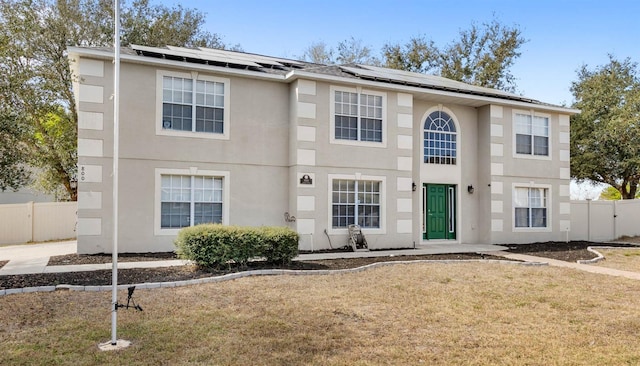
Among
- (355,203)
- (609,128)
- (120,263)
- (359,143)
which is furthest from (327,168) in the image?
Result: (609,128)

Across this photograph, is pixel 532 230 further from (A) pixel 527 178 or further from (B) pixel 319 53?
(B) pixel 319 53

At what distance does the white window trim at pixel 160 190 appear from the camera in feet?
39.1

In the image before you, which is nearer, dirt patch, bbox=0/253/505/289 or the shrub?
dirt patch, bbox=0/253/505/289

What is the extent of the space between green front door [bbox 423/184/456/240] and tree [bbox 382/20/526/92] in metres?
16.6

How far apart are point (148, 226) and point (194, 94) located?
3.81m

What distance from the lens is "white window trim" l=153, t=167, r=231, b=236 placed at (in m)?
11.9

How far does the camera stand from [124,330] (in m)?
5.34

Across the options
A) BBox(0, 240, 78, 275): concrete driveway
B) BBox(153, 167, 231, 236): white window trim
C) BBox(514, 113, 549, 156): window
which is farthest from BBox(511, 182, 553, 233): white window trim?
BBox(0, 240, 78, 275): concrete driveway

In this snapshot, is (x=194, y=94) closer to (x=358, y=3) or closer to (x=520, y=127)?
(x=358, y=3)

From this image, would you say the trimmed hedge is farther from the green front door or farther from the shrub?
the green front door

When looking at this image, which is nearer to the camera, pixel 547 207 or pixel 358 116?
pixel 358 116

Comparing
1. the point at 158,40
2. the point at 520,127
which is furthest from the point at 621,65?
the point at 158,40

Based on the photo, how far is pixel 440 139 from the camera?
15.7 meters

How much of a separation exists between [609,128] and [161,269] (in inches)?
895
